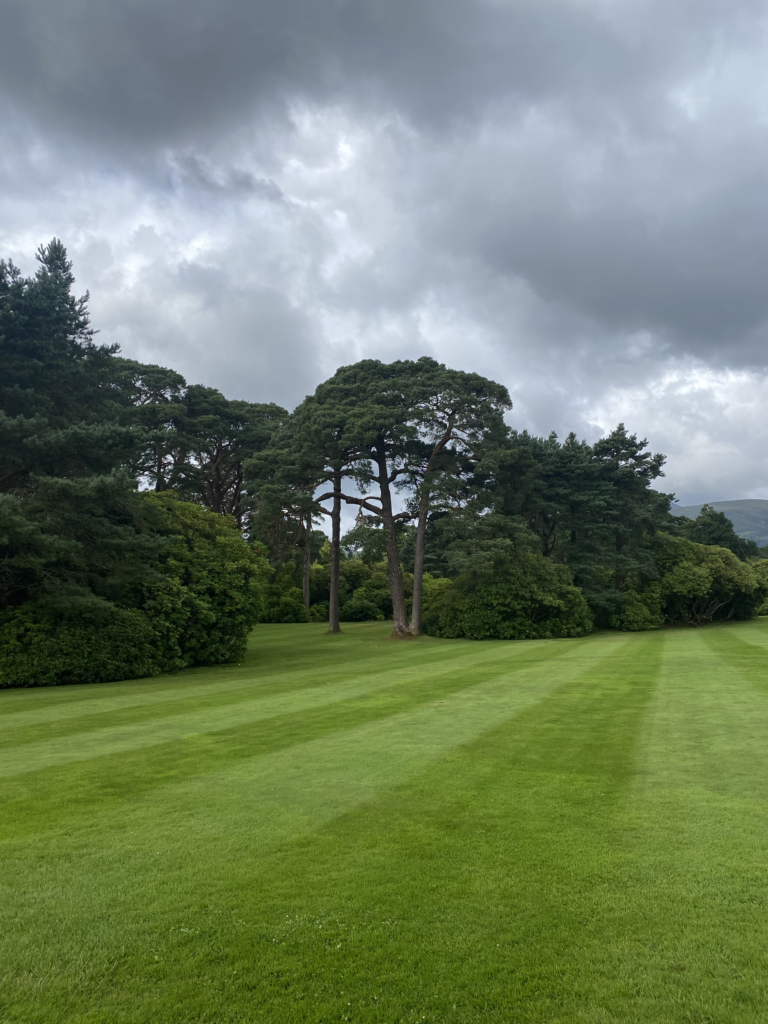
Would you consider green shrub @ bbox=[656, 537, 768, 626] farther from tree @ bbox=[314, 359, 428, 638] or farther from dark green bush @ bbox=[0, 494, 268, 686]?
dark green bush @ bbox=[0, 494, 268, 686]

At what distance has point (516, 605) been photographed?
32.7m

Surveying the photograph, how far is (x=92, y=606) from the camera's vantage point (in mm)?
16594

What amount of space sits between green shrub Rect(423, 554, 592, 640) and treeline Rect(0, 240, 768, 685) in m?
0.12

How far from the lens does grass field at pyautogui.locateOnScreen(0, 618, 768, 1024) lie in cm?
303

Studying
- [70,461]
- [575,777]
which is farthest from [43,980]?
[70,461]

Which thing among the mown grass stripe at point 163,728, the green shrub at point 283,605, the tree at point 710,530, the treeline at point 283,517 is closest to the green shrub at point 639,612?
the treeline at point 283,517

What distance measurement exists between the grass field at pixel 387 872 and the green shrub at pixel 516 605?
23672mm

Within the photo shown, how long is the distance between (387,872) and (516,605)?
96.6 feet

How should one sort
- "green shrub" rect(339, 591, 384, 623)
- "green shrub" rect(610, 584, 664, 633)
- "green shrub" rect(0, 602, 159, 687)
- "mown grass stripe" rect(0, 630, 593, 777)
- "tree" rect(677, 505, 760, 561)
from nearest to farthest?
"mown grass stripe" rect(0, 630, 593, 777)
"green shrub" rect(0, 602, 159, 687)
"green shrub" rect(610, 584, 664, 633)
"green shrub" rect(339, 591, 384, 623)
"tree" rect(677, 505, 760, 561)

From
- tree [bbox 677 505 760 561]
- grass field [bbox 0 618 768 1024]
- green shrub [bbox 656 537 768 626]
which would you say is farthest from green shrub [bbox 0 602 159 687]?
tree [bbox 677 505 760 561]

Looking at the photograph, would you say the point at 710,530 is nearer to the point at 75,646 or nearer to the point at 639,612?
the point at 639,612

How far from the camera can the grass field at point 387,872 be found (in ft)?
9.93

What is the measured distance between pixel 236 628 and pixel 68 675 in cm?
576

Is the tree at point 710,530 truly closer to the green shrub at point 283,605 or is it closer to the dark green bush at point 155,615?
the green shrub at point 283,605
